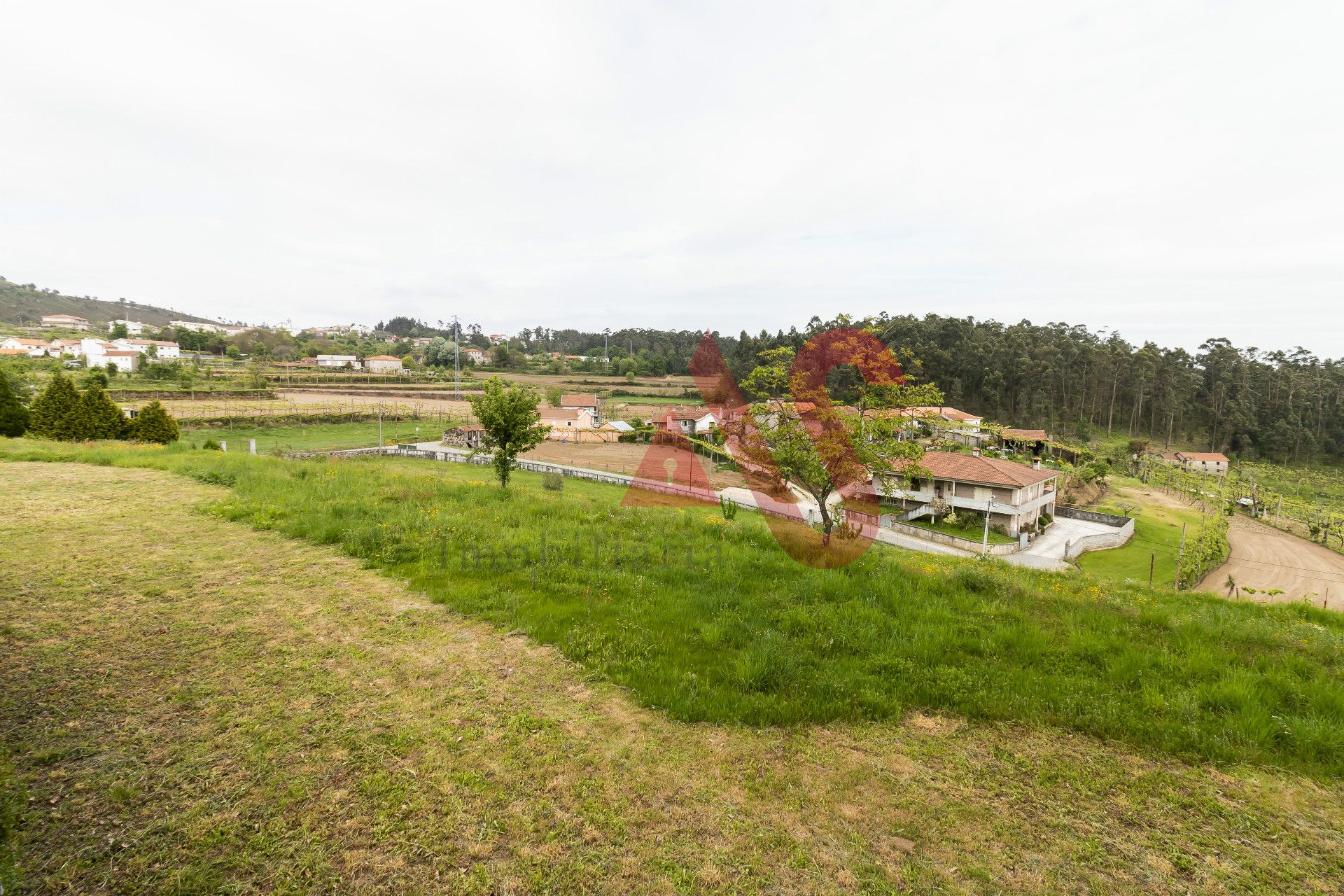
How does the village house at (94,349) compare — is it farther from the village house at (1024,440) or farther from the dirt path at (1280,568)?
the dirt path at (1280,568)

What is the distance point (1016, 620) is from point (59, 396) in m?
33.9

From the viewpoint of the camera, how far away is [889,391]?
8.12 m

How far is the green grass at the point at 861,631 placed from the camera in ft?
14.0

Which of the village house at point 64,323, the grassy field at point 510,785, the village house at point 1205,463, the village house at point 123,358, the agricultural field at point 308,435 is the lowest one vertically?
the agricultural field at point 308,435

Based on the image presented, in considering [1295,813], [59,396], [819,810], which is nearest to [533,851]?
[819,810]

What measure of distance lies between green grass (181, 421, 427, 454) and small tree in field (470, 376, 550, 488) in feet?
91.3

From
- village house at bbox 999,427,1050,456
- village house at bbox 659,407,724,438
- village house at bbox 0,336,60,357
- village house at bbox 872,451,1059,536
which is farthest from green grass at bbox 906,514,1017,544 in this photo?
village house at bbox 0,336,60,357

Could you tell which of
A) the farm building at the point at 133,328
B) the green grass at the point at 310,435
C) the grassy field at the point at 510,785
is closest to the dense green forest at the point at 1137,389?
the green grass at the point at 310,435

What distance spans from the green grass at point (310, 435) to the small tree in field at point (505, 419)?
91.3 ft

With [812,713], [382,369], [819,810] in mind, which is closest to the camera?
[819,810]

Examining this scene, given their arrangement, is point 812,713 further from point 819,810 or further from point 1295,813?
point 1295,813

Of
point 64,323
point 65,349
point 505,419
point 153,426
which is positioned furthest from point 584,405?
point 64,323

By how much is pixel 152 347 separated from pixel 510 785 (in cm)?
12528

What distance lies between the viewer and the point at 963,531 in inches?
1149
